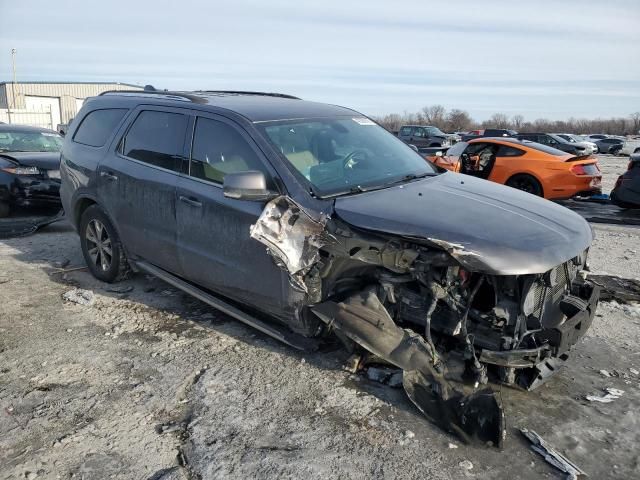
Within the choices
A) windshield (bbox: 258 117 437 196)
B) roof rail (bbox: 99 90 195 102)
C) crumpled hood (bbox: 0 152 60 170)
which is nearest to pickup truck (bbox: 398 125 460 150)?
crumpled hood (bbox: 0 152 60 170)

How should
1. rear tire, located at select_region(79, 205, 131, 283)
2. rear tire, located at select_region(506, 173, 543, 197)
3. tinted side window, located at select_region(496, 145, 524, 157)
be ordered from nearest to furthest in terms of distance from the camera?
rear tire, located at select_region(79, 205, 131, 283)
rear tire, located at select_region(506, 173, 543, 197)
tinted side window, located at select_region(496, 145, 524, 157)

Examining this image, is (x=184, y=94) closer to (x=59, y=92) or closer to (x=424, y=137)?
(x=424, y=137)

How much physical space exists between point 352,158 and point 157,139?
176 centimetres

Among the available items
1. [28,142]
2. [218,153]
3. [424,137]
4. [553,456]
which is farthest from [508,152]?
[424,137]

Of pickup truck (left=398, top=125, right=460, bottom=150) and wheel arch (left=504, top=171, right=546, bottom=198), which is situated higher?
wheel arch (left=504, top=171, right=546, bottom=198)

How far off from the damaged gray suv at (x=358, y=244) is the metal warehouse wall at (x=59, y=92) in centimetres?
5243

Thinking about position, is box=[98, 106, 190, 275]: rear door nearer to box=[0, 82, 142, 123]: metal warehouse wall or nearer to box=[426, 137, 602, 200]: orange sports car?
box=[426, 137, 602, 200]: orange sports car

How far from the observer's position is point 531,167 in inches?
431

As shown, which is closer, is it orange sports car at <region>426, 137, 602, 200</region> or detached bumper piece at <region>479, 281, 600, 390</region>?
detached bumper piece at <region>479, 281, 600, 390</region>

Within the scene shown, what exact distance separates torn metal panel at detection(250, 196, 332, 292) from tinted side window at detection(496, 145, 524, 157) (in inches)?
353

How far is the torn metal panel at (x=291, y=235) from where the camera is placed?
352cm

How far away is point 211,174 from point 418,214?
171 centimetres

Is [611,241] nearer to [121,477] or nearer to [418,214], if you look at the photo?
[418,214]

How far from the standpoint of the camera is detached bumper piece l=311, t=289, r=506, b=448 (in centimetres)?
302
